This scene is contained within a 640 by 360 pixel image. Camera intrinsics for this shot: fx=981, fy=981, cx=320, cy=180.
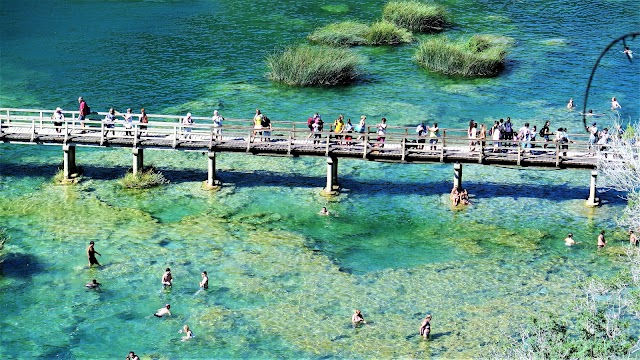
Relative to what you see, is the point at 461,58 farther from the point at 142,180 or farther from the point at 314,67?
the point at 142,180

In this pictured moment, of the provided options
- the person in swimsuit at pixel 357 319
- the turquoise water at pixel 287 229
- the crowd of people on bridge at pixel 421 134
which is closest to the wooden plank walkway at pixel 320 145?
the crowd of people on bridge at pixel 421 134

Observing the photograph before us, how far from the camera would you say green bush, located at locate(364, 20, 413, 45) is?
245 feet

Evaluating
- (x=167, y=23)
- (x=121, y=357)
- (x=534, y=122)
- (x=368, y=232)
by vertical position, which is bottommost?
(x=121, y=357)

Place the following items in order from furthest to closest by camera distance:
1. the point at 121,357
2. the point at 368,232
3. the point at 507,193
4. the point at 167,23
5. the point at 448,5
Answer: the point at 448,5
the point at 167,23
the point at 507,193
the point at 368,232
the point at 121,357

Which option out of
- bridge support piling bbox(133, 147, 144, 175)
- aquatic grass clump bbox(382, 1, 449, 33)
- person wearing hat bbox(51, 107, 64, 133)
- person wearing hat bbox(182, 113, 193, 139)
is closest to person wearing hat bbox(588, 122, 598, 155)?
person wearing hat bbox(182, 113, 193, 139)

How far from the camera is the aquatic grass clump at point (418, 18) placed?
78.0 metres

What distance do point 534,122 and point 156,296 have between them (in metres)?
28.7

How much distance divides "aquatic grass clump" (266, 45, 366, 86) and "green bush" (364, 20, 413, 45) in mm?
8178

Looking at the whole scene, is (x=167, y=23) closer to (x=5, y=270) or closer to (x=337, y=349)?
(x=5, y=270)

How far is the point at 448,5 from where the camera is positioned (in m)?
85.1

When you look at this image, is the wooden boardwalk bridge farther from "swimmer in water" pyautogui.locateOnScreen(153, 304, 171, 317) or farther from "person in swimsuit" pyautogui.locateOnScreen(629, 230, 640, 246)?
"swimmer in water" pyautogui.locateOnScreen(153, 304, 171, 317)

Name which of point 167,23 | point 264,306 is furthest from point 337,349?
point 167,23

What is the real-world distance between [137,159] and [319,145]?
9.00 m

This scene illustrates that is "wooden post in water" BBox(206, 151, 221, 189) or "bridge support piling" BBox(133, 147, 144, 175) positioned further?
"bridge support piling" BBox(133, 147, 144, 175)
